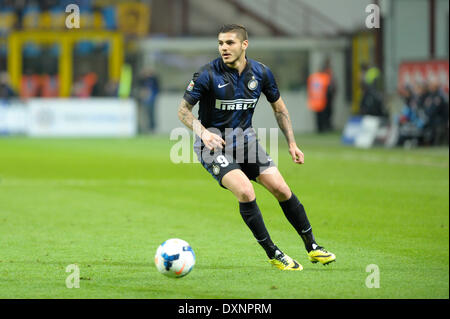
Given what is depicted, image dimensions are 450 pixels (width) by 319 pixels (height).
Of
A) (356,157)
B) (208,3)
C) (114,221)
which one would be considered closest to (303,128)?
(208,3)

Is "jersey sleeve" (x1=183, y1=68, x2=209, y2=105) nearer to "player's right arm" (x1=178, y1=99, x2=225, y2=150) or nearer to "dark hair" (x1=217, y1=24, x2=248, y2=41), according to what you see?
"player's right arm" (x1=178, y1=99, x2=225, y2=150)

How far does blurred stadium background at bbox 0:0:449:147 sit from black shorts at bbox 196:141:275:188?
66.2ft

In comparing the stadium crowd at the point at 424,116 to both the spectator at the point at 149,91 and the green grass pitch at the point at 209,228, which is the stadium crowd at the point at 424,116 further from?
the spectator at the point at 149,91

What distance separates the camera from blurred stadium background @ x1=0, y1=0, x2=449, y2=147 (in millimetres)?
28438

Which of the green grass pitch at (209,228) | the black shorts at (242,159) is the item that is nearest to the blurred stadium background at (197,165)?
the green grass pitch at (209,228)

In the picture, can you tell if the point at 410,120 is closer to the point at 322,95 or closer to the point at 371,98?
the point at 371,98

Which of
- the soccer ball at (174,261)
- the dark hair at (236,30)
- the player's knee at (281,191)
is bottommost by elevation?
the soccer ball at (174,261)

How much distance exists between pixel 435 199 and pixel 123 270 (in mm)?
6343

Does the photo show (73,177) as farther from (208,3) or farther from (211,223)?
(208,3)

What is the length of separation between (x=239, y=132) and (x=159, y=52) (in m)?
26.1

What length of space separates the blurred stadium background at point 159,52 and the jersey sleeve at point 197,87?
2037 cm

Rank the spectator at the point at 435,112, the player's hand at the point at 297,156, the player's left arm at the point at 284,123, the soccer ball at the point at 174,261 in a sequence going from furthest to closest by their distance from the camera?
the spectator at the point at 435,112, the player's left arm at the point at 284,123, the player's hand at the point at 297,156, the soccer ball at the point at 174,261

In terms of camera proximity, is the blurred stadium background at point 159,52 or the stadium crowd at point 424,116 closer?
the stadium crowd at point 424,116

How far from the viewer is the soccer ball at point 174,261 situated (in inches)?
270
